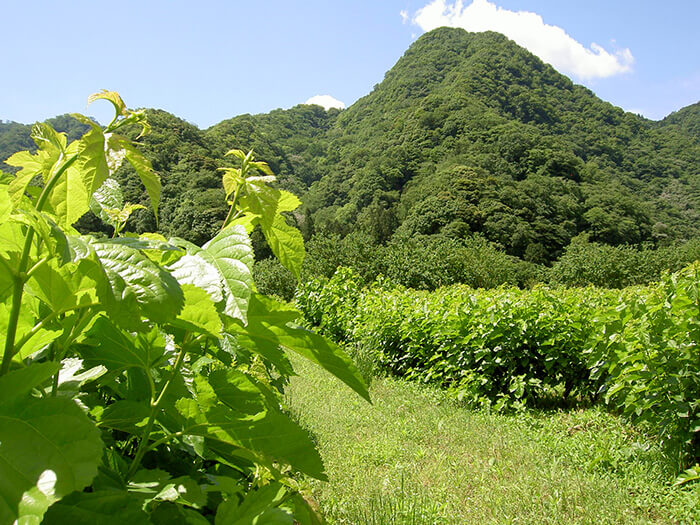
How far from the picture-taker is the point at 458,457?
3820mm

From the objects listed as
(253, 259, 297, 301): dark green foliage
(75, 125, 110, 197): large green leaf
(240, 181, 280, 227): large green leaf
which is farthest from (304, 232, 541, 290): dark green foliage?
(75, 125, 110, 197): large green leaf

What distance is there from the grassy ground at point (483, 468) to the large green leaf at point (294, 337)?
211 cm

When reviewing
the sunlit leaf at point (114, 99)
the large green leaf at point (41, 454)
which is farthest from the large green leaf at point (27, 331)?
the sunlit leaf at point (114, 99)

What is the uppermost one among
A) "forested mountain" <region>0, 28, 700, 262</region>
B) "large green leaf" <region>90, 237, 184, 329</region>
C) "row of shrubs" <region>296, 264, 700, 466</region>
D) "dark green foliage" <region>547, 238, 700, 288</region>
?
"forested mountain" <region>0, 28, 700, 262</region>

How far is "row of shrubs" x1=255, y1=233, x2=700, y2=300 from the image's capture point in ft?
59.5

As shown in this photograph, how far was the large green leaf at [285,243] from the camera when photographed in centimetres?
61

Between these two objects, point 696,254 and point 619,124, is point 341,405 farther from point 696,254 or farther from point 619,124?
point 619,124

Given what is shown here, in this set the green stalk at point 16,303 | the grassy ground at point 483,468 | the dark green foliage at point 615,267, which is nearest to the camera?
the green stalk at point 16,303

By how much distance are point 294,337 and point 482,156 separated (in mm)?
47522

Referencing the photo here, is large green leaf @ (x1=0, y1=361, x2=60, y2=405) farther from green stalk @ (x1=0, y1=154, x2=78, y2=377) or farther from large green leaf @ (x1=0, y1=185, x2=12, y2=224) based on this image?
large green leaf @ (x1=0, y1=185, x2=12, y2=224)

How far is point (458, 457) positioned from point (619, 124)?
6618 cm

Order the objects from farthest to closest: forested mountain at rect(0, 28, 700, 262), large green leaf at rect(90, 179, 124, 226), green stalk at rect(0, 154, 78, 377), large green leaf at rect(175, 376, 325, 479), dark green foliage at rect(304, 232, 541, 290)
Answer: forested mountain at rect(0, 28, 700, 262) < dark green foliage at rect(304, 232, 541, 290) < large green leaf at rect(90, 179, 124, 226) < large green leaf at rect(175, 376, 325, 479) < green stalk at rect(0, 154, 78, 377)

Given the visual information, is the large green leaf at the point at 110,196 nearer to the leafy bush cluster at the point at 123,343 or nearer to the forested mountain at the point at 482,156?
the leafy bush cluster at the point at 123,343

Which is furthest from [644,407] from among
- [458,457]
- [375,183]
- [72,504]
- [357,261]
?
[375,183]
